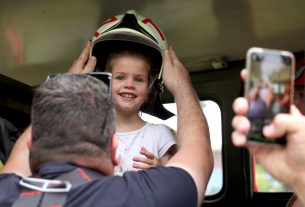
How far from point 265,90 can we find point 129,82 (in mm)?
1484

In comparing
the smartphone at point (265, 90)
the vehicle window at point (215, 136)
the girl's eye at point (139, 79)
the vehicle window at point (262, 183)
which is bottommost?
the vehicle window at point (262, 183)

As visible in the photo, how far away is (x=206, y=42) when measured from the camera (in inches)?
128

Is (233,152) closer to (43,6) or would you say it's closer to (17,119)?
(43,6)

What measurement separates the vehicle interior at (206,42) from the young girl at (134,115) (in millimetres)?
377

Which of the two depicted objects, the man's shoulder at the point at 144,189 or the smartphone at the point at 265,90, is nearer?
the smartphone at the point at 265,90

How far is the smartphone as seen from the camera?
1.22 metres

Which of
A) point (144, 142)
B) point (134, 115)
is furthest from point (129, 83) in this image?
point (144, 142)

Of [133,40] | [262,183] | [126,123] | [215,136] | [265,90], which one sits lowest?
[262,183]

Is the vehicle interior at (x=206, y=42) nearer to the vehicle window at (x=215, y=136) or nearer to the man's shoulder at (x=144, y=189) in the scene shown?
the vehicle window at (x=215, y=136)

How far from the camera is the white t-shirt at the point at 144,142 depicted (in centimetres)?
253

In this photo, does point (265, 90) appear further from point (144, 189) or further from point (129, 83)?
point (129, 83)

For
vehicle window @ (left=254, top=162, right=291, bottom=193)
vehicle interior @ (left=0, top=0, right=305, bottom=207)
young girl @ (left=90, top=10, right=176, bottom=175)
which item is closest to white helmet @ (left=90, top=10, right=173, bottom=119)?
young girl @ (left=90, top=10, right=176, bottom=175)

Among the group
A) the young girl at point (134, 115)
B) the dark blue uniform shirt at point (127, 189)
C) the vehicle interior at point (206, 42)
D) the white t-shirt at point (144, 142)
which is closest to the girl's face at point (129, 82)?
the young girl at point (134, 115)

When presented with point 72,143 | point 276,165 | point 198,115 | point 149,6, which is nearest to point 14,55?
point 149,6
